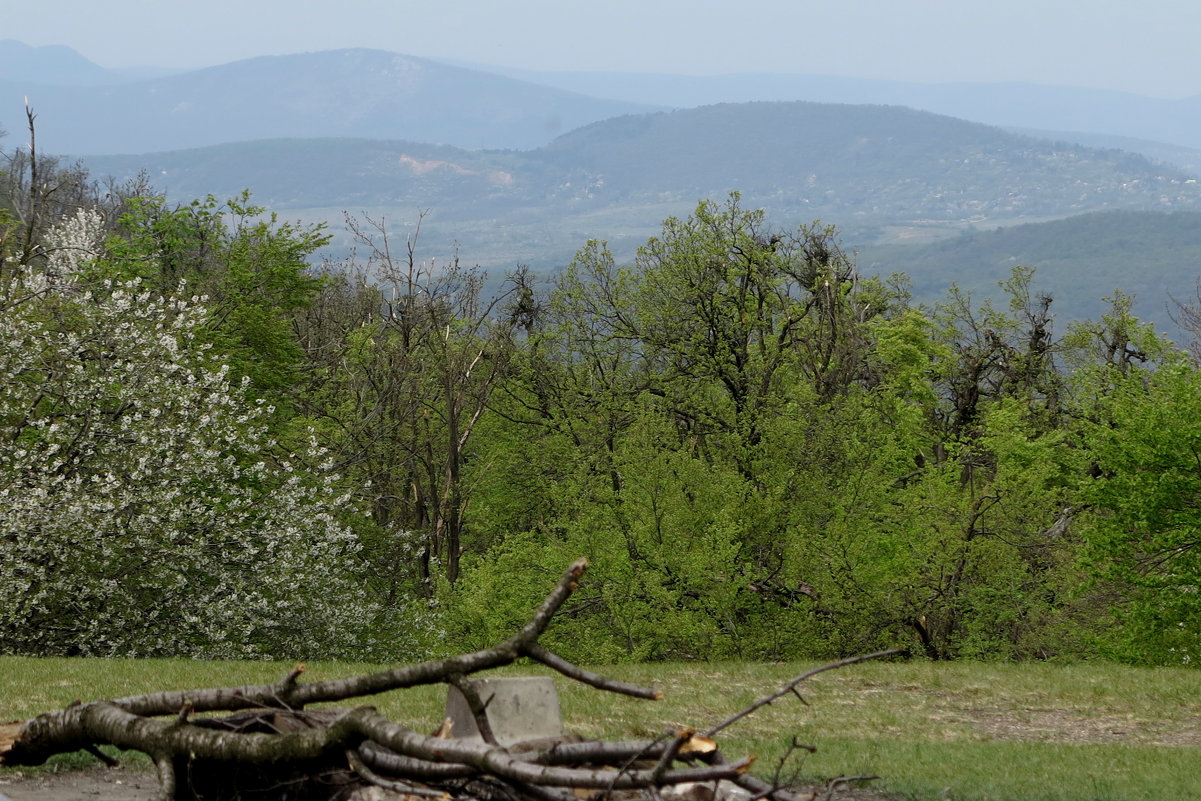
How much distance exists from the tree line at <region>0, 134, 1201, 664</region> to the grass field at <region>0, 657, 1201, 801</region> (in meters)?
5.98

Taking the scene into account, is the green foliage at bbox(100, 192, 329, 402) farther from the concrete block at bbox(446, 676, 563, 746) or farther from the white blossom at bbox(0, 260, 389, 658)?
the concrete block at bbox(446, 676, 563, 746)

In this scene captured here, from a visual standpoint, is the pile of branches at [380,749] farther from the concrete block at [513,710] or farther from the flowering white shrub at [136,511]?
the flowering white shrub at [136,511]

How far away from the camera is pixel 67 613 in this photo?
2455cm

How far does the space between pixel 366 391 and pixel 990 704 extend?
103ft

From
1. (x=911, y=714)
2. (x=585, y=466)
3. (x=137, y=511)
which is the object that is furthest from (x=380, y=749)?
(x=585, y=466)

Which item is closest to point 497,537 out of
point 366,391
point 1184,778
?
point 366,391

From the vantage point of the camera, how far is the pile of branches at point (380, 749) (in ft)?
20.6

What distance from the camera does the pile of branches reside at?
6277 mm

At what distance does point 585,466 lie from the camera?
110 ft

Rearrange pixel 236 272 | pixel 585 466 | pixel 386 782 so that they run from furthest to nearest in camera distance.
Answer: pixel 236 272 → pixel 585 466 → pixel 386 782

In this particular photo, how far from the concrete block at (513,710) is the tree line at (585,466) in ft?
56.9

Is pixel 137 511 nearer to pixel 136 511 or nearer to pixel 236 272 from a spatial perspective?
pixel 136 511

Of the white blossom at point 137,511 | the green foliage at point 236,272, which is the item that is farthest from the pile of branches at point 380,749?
the green foliage at point 236,272

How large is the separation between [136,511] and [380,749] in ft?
66.2
